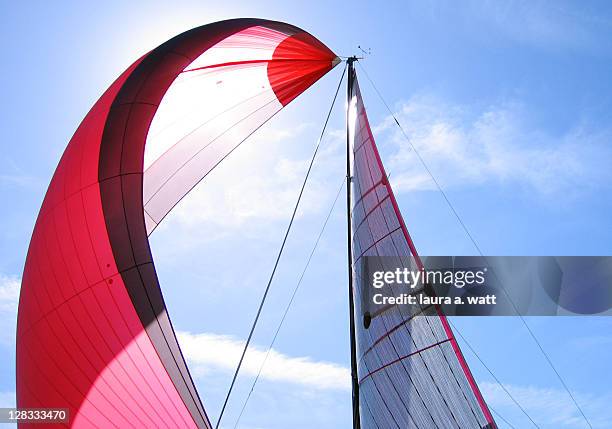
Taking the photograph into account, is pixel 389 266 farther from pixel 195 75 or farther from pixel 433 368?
pixel 195 75

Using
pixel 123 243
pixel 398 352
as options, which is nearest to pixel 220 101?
pixel 123 243

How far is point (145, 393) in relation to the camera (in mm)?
7012

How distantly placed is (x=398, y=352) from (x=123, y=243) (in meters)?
4.10

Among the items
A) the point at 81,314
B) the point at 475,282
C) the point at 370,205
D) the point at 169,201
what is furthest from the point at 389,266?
the point at 81,314

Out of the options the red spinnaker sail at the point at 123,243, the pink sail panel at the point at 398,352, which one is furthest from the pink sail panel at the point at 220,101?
the pink sail panel at the point at 398,352

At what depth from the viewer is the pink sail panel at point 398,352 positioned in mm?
8625

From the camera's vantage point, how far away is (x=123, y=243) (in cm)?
773

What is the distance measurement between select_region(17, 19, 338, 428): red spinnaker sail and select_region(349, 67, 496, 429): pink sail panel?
9.54 ft

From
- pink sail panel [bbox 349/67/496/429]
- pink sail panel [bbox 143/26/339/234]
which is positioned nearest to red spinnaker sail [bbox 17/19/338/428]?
pink sail panel [bbox 143/26/339/234]

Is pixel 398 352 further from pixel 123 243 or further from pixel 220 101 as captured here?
pixel 220 101

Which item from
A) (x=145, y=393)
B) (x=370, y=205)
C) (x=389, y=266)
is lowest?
(x=145, y=393)

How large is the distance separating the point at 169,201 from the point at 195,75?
6.79ft

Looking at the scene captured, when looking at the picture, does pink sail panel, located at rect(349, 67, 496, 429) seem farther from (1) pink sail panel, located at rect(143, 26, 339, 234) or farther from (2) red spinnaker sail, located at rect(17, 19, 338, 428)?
(2) red spinnaker sail, located at rect(17, 19, 338, 428)

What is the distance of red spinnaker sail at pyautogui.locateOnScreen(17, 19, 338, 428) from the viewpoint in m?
7.09
